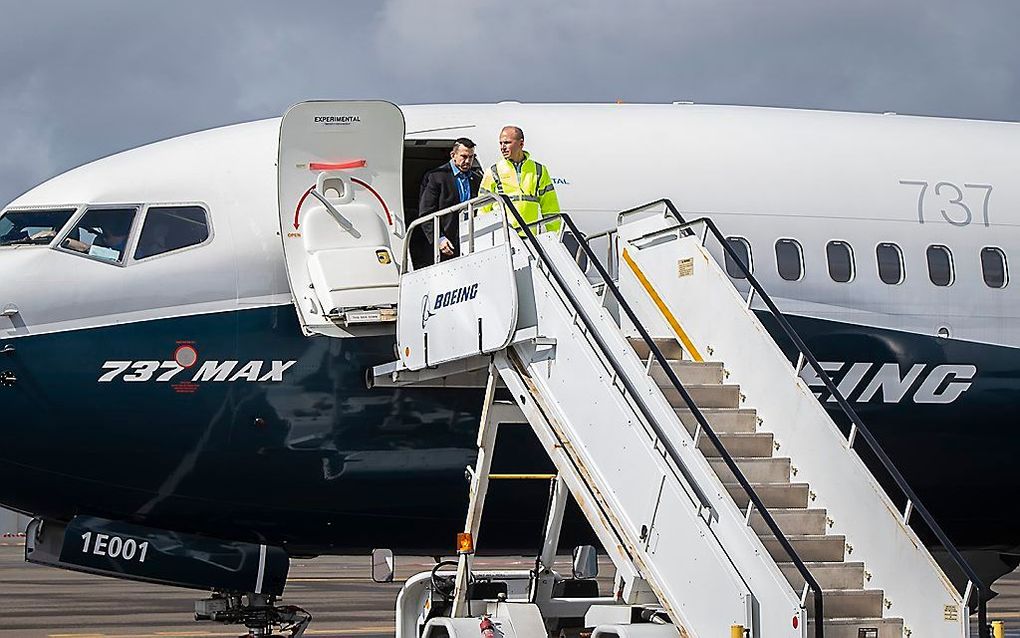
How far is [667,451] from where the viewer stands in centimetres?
973

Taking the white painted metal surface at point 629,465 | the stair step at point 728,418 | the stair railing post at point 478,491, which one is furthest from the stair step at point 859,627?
the stair railing post at point 478,491

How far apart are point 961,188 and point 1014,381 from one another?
6.28 feet

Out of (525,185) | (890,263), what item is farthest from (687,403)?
(890,263)

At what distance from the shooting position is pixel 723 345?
1125cm

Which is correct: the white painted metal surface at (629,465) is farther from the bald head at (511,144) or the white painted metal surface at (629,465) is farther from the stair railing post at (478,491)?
the bald head at (511,144)

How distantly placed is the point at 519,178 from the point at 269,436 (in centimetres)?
304

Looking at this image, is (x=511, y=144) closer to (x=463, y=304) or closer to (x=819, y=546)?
(x=463, y=304)

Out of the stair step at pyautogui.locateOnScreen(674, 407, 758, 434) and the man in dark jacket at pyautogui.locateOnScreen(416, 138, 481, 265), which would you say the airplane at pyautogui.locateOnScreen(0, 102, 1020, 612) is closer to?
the man in dark jacket at pyautogui.locateOnScreen(416, 138, 481, 265)

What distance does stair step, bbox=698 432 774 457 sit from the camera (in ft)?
34.9

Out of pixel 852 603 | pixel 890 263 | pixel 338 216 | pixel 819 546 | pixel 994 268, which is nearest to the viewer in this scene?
pixel 852 603

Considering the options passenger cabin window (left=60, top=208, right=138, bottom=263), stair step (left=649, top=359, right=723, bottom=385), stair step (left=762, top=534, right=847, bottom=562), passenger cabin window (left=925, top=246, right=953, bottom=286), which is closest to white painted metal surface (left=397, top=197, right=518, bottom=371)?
stair step (left=649, top=359, right=723, bottom=385)

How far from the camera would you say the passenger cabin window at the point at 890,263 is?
13.9 m

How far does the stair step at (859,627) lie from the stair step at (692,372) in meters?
2.13

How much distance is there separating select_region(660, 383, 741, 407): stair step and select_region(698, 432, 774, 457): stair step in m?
0.34
